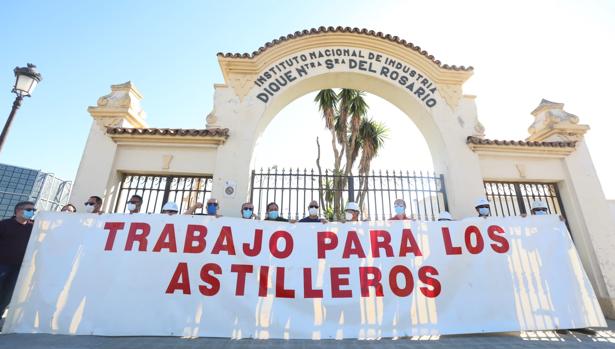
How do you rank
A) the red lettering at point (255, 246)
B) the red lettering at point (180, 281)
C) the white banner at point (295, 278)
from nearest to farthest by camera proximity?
the white banner at point (295, 278) < the red lettering at point (180, 281) < the red lettering at point (255, 246)

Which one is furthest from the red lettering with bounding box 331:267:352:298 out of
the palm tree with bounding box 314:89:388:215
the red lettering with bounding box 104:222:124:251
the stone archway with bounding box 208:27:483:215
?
the palm tree with bounding box 314:89:388:215

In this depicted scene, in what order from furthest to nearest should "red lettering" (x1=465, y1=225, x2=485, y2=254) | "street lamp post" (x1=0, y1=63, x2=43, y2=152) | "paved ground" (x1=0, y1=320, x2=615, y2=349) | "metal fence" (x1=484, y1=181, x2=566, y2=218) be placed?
"metal fence" (x1=484, y1=181, x2=566, y2=218) < "street lamp post" (x1=0, y1=63, x2=43, y2=152) < "red lettering" (x1=465, y1=225, x2=485, y2=254) < "paved ground" (x1=0, y1=320, x2=615, y2=349)

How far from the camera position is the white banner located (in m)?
3.93

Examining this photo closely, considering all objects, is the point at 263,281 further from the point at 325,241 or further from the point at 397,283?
the point at 397,283

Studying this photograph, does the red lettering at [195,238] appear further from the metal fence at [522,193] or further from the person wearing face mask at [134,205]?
the metal fence at [522,193]

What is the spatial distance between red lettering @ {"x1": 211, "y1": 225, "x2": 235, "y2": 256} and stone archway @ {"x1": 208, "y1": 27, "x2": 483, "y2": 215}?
2748mm

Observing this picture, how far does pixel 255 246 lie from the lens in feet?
14.7

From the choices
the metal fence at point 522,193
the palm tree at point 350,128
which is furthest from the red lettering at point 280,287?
the palm tree at point 350,128

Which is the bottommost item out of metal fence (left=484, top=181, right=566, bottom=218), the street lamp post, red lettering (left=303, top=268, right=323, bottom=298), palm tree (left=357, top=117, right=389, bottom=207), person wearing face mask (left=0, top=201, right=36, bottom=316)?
red lettering (left=303, top=268, right=323, bottom=298)

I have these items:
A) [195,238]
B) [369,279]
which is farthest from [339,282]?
[195,238]

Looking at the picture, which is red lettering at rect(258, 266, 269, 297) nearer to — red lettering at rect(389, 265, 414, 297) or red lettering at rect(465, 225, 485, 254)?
red lettering at rect(389, 265, 414, 297)

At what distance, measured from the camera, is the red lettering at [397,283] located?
Answer: 4.20 meters

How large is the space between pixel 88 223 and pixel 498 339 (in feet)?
19.7

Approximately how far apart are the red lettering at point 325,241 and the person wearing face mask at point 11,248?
4.48 metres
